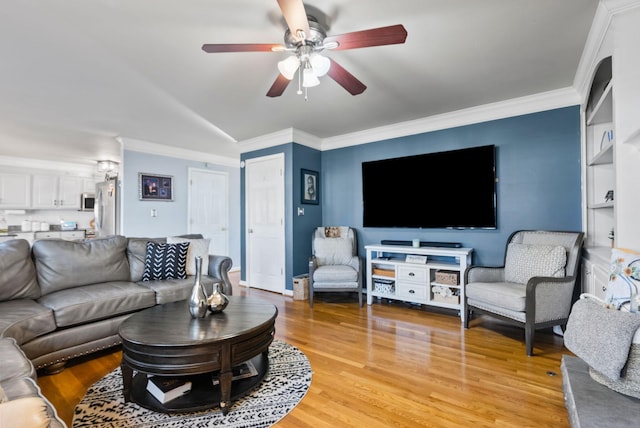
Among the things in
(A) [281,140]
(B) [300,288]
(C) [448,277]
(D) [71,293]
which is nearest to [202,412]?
(D) [71,293]

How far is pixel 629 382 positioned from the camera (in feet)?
4.09

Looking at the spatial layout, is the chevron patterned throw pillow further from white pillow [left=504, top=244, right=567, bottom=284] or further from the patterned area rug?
white pillow [left=504, top=244, right=567, bottom=284]

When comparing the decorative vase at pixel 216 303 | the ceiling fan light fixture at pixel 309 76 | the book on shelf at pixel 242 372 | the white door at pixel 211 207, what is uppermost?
the ceiling fan light fixture at pixel 309 76

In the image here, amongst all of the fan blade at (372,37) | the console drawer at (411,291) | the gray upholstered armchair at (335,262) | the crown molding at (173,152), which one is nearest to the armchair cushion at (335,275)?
the gray upholstered armchair at (335,262)

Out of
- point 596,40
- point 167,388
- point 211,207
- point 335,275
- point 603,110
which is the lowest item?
point 167,388

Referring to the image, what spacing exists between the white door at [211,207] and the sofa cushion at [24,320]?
3.42m

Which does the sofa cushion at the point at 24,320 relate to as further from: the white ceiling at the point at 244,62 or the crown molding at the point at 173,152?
the crown molding at the point at 173,152

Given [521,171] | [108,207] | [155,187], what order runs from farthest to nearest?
1. [108,207]
2. [155,187]
3. [521,171]

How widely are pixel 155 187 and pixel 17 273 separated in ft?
9.27

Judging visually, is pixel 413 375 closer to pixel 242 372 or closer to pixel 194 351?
pixel 242 372

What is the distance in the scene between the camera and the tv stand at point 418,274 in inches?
130

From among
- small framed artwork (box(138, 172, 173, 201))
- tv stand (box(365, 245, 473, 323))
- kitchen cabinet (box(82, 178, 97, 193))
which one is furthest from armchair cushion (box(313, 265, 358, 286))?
kitchen cabinet (box(82, 178, 97, 193))

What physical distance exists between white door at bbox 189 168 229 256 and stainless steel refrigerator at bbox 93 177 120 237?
4.22ft

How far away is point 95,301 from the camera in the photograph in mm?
2328
